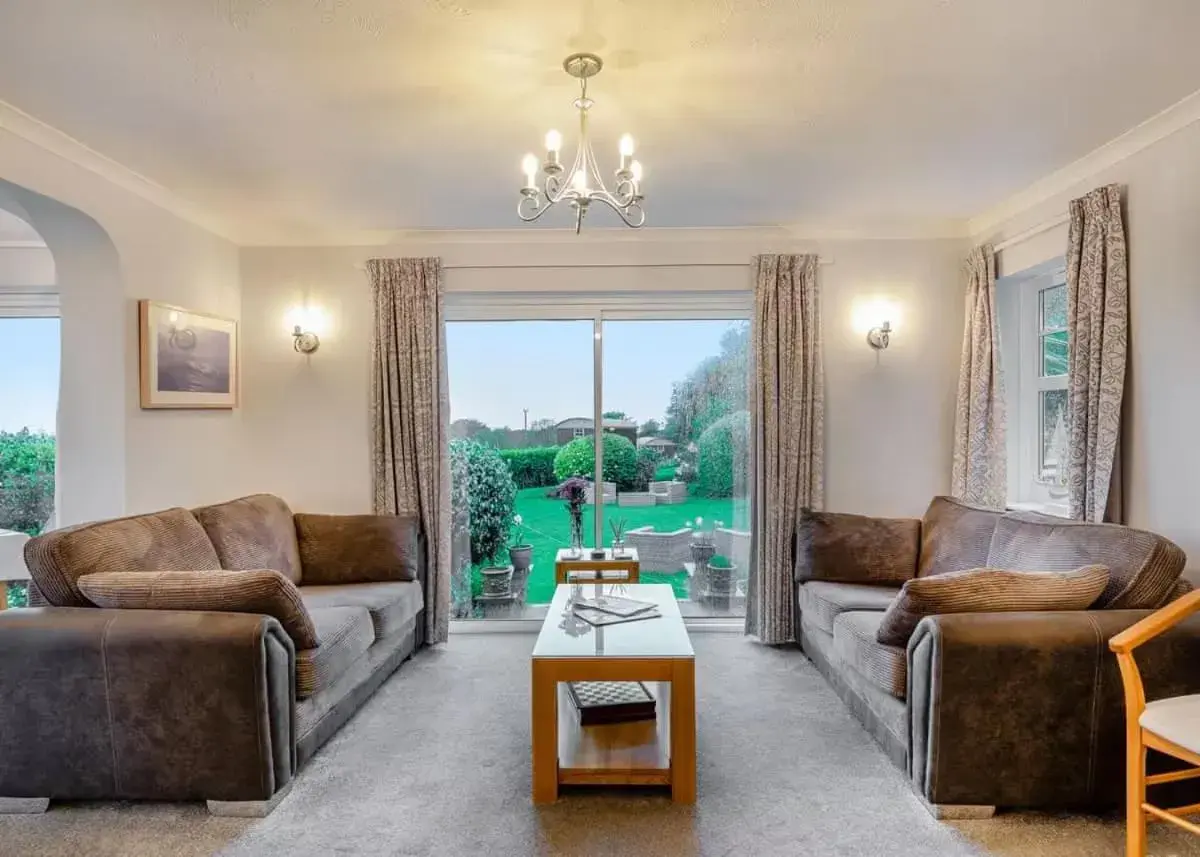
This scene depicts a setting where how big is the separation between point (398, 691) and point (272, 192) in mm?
2556

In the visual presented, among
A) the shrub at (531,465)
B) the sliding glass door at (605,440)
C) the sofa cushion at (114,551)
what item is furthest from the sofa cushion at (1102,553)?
the sofa cushion at (114,551)

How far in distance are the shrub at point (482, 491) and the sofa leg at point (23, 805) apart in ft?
8.21

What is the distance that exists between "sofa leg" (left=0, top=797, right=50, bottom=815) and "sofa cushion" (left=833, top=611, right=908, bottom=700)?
2883mm

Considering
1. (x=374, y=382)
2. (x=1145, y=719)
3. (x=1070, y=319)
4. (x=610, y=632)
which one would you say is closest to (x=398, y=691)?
(x=610, y=632)

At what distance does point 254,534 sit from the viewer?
3607mm

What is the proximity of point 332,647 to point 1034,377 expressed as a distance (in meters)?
3.90

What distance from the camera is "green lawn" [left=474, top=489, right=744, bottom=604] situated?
4602 mm

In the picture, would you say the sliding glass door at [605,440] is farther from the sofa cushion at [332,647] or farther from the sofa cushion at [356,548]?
the sofa cushion at [332,647]

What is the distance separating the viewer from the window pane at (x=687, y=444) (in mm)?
4559

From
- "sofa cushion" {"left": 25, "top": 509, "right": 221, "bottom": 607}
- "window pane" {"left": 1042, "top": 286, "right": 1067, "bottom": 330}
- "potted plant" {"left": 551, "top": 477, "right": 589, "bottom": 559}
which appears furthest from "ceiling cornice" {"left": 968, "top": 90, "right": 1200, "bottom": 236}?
"sofa cushion" {"left": 25, "top": 509, "right": 221, "bottom": 607}

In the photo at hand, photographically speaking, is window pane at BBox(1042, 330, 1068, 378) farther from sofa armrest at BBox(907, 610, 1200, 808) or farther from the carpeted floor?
the carpeted floor

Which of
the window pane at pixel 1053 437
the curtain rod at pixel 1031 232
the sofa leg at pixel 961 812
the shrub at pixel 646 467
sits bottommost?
the sofa leg at pixel 961 812

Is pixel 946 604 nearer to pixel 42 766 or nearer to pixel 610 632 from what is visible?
pixel 610 632

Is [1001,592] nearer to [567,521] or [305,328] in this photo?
[567,521]
